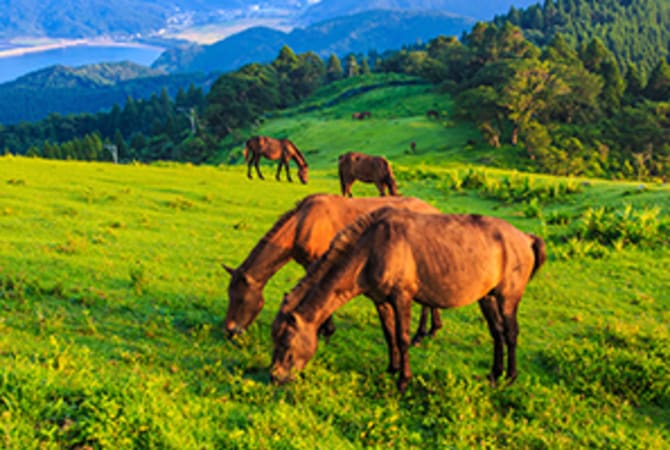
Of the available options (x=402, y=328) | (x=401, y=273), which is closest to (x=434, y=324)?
(x=402, y=328)

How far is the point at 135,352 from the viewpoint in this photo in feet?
24.0

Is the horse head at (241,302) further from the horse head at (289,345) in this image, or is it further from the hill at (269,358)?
the horse head at (289,345)

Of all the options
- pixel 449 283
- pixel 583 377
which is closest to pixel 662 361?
pixel 583 377

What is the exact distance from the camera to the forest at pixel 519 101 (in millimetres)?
49062

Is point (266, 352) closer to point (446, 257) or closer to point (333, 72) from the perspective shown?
point (446, 257)

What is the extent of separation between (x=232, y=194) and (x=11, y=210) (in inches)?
322

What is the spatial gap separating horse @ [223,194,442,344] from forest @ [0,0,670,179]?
40330mm

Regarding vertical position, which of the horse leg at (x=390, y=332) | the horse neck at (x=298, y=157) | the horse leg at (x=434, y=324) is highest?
the horse neck at (x=298, y=157)

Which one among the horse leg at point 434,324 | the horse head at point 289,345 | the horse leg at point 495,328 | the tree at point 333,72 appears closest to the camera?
the horse head at point 289,345

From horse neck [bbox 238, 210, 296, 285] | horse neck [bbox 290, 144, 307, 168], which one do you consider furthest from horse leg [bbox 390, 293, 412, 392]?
horse neck [bbox 290, 144, 307, 168]

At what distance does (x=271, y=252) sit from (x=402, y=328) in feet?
8.90

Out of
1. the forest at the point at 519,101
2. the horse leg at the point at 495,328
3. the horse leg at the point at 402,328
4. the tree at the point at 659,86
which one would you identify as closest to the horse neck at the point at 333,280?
the horse leg at the point at 402,328

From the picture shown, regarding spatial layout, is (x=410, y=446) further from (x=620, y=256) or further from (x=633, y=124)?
(x=633, y=124)

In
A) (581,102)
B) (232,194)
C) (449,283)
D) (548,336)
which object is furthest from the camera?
(581,102)
